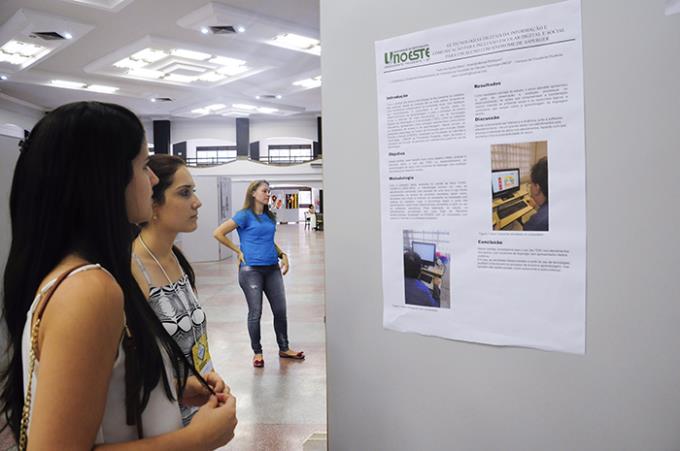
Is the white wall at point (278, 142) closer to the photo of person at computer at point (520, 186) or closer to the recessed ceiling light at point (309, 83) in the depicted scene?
the recessed ceiling light at point (309, 83)

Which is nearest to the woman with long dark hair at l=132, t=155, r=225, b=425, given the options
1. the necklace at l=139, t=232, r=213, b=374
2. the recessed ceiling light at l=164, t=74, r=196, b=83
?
the necklace at l=139, t=232, r=213, b=374

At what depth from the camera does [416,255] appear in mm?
1286

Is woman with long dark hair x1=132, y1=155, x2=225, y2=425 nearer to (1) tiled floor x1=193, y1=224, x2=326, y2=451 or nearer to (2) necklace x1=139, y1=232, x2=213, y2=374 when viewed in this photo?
(2) necklace x1=139, y1=232, x2=213, y2=374

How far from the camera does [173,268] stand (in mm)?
2096

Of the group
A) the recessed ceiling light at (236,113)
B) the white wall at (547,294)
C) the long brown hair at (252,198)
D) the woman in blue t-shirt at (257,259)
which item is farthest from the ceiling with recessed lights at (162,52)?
the white wall at (547,294)

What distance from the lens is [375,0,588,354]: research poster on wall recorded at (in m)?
1.09

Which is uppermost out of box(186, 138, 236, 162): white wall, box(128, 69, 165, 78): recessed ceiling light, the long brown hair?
box(128, 69, 165, 78): recessed ceiling light

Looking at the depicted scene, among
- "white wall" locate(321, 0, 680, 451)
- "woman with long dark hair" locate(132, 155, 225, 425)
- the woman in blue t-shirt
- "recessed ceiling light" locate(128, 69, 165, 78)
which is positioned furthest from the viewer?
"recessed ceiling light" locate(128, 69, 165, 78)

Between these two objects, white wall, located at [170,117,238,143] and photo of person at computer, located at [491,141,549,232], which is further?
white wall, located at [170,117,238,143]

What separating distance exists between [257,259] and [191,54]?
1150 cm

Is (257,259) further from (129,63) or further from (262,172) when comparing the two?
(262,172)

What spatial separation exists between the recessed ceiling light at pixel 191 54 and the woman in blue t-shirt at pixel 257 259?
10.4m

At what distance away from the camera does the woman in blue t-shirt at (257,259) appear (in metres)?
5.06

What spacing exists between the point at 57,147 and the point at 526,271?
1.12 meters
